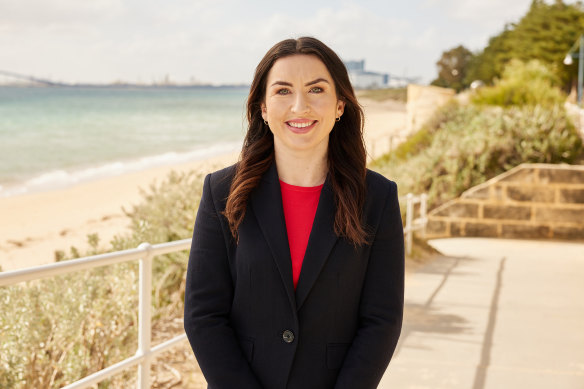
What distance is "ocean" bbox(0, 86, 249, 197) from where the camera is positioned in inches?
1221

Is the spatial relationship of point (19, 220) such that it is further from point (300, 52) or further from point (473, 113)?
point (300, 52)

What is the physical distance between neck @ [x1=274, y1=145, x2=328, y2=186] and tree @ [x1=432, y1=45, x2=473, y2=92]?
4114 inches

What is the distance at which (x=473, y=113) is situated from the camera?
1653 cm

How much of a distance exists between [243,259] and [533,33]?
66107mm

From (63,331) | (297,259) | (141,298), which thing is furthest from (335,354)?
(63,331)

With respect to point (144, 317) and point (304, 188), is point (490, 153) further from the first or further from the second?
point (304, 188)

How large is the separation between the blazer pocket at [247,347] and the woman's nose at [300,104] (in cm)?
67

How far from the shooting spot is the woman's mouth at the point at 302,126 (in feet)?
6.29

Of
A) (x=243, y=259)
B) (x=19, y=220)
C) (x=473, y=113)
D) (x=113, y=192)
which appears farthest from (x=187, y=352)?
(x=113, y=192)

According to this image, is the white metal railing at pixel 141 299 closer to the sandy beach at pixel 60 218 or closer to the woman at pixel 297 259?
the woman at pixel 297 259

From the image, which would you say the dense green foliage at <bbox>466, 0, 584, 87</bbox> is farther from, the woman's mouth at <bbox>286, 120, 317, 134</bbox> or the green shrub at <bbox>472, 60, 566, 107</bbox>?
the woman's mouth at <bbox>286, 120, 317, 134</bbox>

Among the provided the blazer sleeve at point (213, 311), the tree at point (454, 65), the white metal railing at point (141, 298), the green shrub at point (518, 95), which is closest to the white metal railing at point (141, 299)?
the white metal railing at point (141, 298)

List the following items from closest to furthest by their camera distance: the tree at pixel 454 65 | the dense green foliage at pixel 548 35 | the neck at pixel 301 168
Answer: the neck at pixel 301 168 → the dense green foliage at pixel 548 35 → the tree at pixel 454 65

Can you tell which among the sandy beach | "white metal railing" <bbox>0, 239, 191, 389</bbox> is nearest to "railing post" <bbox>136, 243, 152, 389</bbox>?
"white metal railing" <bbox>0, 239, 191, 389</bbox>
